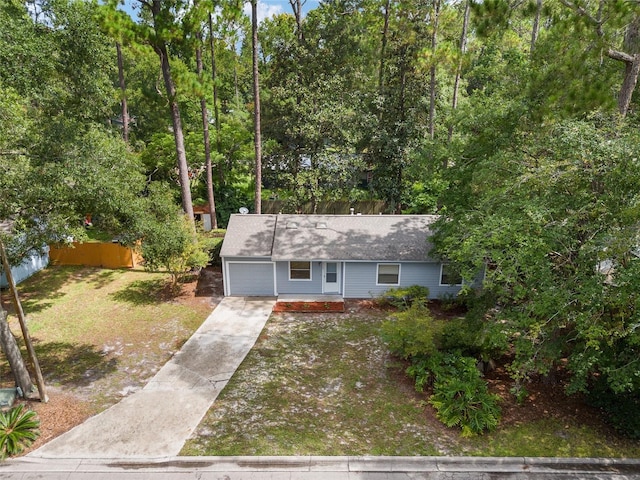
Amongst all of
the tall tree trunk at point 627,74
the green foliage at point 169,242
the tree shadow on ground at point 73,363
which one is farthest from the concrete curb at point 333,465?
the tall tree trunk at point 627,74

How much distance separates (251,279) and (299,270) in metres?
2.13

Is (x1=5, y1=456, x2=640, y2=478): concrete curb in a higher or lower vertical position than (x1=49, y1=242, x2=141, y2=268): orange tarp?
lower

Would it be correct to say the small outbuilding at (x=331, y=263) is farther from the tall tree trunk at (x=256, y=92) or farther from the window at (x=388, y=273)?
the tall tree trunk at (x=256, y=92)

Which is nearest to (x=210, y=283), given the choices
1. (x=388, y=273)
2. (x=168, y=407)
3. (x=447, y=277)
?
(x=388, y=273)

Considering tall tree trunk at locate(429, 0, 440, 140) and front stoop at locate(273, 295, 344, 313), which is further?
tall tree trunk at locate(429, 0, 440, 140)

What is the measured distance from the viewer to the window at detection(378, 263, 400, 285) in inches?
651

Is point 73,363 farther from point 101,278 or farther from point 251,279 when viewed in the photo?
point 101,278

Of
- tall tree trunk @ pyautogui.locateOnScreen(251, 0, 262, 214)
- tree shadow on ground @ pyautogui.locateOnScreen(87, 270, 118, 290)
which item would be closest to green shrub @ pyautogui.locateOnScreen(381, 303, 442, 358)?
tall tree trunk @ pyautogui.locateOnScreen(251, 0, 262, 214)

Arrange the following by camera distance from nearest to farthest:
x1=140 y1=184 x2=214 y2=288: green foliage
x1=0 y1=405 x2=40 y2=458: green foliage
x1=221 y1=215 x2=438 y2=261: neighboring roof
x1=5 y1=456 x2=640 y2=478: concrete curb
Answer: x1=5 y1=456 x2=640 y2=478: concrete curb
x1=0 y1=405 x2=40 y2=458: green foliage
x1=140 y1=184 x2=214 y2=288: green foliage
x1=221 y1=215 x2=438 y2=261: neighboring roof

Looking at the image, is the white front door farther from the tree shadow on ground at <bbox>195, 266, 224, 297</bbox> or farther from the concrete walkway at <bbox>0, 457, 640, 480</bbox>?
the concrete walkway at <bbox>0, 457, 640, 480</bbox>

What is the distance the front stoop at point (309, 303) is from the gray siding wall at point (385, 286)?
87 cm

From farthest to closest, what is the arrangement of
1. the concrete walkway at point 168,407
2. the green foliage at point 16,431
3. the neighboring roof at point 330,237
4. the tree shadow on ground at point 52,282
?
the neighboring roof at point 330,237, the tree shadow on ground at point 52,282, the concrete walkway at point 168,407, the green foliage at point 16,431

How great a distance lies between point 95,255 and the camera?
19.8 m

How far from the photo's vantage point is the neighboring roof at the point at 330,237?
16.2m
